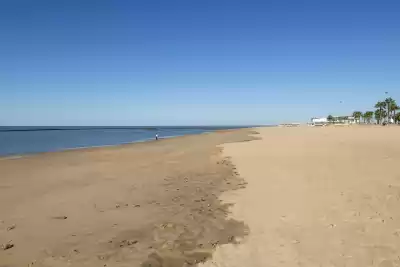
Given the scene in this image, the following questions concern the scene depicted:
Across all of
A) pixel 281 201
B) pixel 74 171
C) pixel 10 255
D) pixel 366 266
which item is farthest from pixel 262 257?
pixel 74 171

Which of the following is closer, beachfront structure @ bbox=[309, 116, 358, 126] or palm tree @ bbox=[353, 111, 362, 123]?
palm tree @ bbox=[353, 111, 362, 123]

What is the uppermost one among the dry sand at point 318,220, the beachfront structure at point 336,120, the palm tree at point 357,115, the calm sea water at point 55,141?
the palm tree at point 357,115

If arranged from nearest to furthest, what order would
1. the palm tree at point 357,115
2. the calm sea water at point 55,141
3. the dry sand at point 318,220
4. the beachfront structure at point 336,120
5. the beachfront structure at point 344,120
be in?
1. the dry sand at point 318,220
2. the calm sea water at point 55,141
3. the palm tree at point 357,115
4. the beachfront structure at point 344,120
5. the beachfront structure at point 336,120

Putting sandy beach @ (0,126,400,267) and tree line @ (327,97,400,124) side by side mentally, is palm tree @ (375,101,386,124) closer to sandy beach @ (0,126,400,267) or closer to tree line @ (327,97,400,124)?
tree line @ (327,97,400,124)

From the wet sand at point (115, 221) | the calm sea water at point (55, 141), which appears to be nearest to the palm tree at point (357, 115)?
the calm sea water at point (55, 141)

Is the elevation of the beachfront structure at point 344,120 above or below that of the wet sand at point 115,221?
above

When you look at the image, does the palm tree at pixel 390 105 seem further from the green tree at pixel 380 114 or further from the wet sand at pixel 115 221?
the wet sand at pixel 115 221

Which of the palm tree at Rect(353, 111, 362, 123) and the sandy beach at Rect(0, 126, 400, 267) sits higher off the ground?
the palm tree at Rect(353, 111, 362, 123)

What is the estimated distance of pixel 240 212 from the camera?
23.5ft

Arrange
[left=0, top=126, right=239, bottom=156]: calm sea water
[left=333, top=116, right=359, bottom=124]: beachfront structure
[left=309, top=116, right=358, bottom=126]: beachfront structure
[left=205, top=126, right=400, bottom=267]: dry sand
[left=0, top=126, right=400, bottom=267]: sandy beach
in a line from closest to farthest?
[left=205, top=126, right=400, bottom=267]: dry sand, [left=0, top=126, right=400, bottom=267]: sandy beach, [left=0, top=126, right=239, bottom=156]: calm sea water, [left=333, top=116, right=359, bottom=124]: beachfront structure, [left=309, top=116, right=358, bottom=126]: beachfront structure

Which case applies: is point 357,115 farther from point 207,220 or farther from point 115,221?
point 115,221

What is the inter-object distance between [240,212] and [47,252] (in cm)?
437

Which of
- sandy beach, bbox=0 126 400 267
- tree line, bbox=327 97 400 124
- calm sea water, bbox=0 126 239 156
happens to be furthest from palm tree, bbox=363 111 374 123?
sandy beach, bbox=0 126 400 267

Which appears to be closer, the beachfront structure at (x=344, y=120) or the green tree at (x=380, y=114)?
the green tree at (x=380, y=114)
